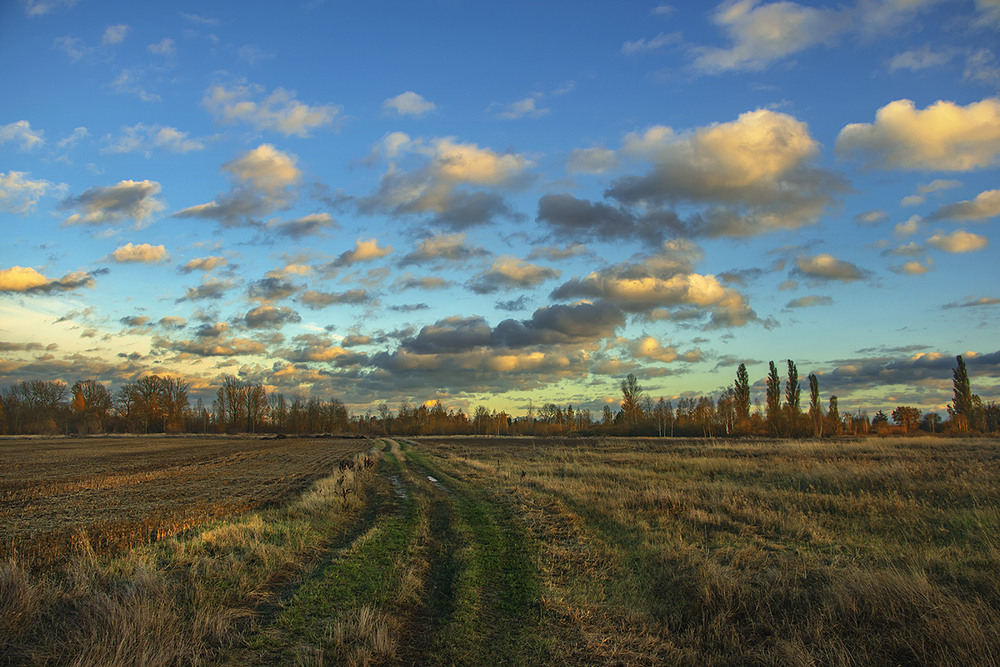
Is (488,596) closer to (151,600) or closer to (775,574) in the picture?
(775,574)

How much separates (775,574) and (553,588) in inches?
145

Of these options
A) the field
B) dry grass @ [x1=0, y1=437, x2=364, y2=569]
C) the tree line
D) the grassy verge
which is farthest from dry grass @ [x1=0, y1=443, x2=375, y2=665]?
the tree line

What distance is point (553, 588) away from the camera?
891 centimetres

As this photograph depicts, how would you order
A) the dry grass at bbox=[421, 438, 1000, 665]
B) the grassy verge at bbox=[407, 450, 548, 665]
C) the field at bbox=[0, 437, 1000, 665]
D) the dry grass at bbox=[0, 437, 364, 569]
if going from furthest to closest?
the dry grass at bbox=[0, 437, 364, 569], the grassy verge at bbox=[407, 450, 548, 665], the field at bbox=[0, 437, 1000, 665], the dry grass at bbox=[421, 438, 1000, 665]

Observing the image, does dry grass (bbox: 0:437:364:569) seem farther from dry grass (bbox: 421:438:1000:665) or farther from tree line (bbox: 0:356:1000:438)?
tree line (bbox: 0:356:1000:438)

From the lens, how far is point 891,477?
64.0 feet

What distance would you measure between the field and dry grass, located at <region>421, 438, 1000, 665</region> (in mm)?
39

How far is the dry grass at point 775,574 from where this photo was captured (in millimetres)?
6059

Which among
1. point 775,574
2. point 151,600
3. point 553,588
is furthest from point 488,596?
point 151,600

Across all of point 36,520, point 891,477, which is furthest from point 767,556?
point 36,520

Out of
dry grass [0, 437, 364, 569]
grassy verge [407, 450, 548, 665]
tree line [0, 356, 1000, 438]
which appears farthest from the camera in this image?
tree line [0, 356, 1000, 438]

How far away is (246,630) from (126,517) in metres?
12.9

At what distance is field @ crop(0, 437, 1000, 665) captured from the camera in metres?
6.23

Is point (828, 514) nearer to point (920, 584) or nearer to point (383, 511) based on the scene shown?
point (920, 584)
